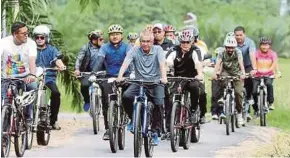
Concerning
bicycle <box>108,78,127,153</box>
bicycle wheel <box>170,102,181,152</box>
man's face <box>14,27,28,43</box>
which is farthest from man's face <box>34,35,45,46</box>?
bicycle wheel <box>170,102,181,152</box>

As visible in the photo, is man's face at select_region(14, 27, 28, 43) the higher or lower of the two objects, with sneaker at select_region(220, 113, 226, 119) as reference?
higher

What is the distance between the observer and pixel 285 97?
31.5 m

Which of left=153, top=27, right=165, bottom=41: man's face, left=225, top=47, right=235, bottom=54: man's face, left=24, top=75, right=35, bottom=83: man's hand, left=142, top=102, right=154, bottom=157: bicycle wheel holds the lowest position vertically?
left=142, top=102, right=154, bottom=157: bicycle wheel

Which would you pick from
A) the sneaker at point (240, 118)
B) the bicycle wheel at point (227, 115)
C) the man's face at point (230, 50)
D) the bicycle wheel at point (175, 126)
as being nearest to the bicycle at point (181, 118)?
the bicycle wheel at point (175, 126)

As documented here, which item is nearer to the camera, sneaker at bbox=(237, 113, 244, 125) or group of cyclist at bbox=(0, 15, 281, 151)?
group of cyclist at bbox=(0, 15, 281, 151)

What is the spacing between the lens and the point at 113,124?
573 inches

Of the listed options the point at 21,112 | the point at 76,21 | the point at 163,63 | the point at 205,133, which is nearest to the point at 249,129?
the point at 205,133

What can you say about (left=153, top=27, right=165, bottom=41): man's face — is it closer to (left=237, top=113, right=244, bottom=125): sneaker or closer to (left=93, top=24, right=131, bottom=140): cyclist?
(left=93, top=24, right=131, bottom=140): cyclist

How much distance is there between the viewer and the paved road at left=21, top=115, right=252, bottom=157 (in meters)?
14.6

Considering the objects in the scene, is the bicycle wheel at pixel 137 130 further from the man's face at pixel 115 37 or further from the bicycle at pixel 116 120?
the man's face at pixel 115 37

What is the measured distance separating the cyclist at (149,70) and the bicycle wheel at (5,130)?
191cm

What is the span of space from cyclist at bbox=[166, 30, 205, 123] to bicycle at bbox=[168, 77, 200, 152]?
18cm

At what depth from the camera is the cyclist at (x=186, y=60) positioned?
50.3 feet

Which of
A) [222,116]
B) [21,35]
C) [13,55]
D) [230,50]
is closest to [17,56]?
[13,55]
